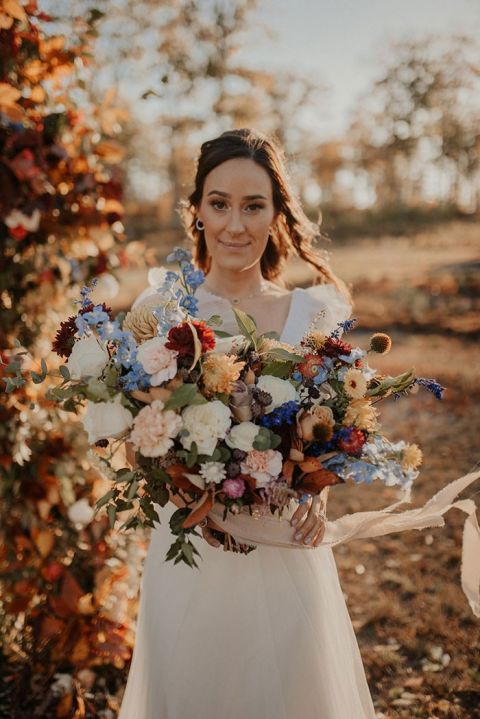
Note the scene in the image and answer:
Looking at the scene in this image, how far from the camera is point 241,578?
218cm

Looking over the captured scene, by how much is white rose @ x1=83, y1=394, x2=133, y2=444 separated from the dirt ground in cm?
138

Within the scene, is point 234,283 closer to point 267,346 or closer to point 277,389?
point 267,346

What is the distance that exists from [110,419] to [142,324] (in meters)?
0.32

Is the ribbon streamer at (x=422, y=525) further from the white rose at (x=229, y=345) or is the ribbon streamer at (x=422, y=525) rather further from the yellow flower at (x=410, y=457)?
the white rose at (x=229, y=345)

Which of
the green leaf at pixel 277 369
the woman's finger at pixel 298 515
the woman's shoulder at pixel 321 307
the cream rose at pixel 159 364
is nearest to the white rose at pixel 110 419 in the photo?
the cream rose at pixel 159 364

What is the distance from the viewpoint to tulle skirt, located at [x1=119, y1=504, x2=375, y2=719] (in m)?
2.13

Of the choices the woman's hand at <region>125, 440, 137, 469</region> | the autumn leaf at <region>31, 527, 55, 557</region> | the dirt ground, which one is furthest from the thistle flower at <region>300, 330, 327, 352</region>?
the autumn leaf at <region>31, 527, 55, 557</region>

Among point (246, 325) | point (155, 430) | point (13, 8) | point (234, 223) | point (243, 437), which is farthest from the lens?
point (234, 223)

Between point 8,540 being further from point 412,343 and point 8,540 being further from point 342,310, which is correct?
point 412,343

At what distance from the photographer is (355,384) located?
5.41 ft

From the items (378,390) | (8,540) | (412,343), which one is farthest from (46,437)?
(412,343)

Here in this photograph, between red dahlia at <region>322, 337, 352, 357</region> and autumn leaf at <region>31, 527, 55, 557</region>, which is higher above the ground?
red dahlia at <region>322, 337, 352, 357</region>

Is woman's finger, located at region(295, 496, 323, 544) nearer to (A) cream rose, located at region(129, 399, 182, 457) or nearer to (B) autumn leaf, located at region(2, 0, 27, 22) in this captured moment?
(A) cream rose, located at region(129, 399, 182, 457)

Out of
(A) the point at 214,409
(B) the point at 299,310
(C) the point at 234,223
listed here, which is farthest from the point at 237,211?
(A) the point at 214,409
